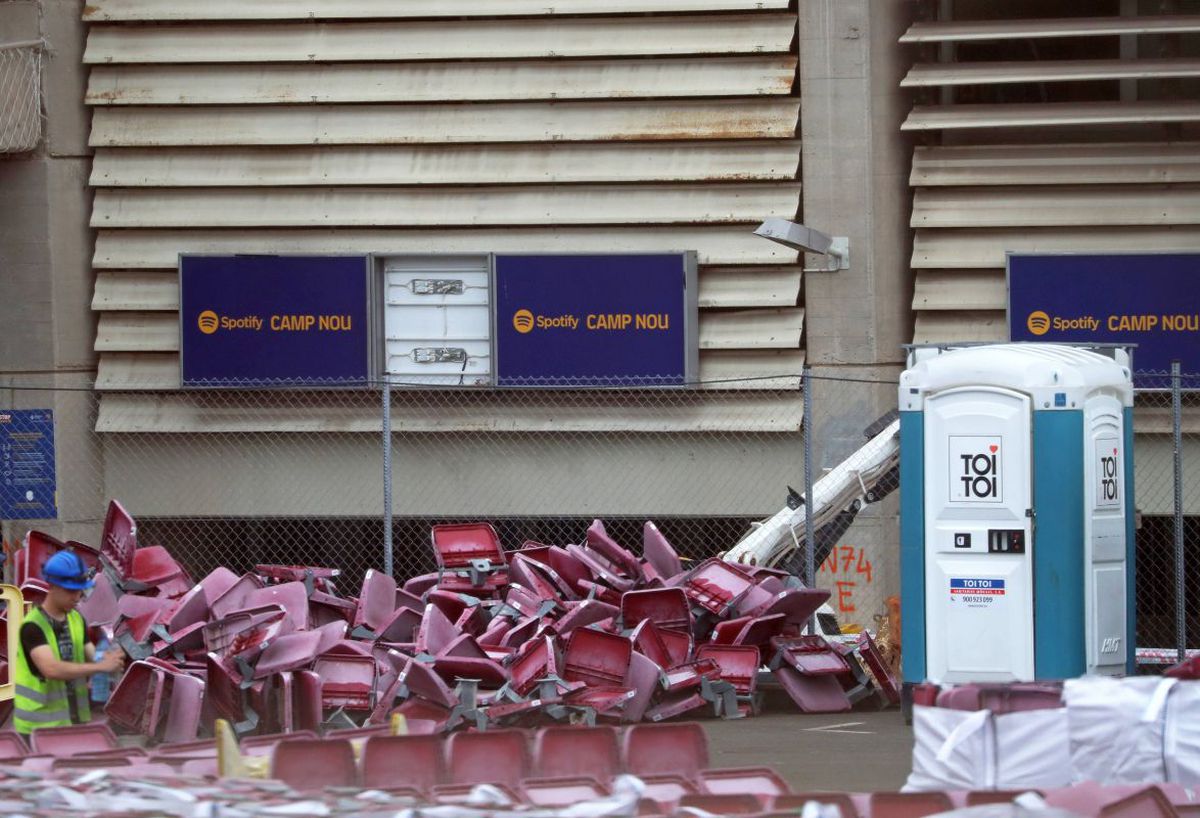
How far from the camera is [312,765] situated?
622cm

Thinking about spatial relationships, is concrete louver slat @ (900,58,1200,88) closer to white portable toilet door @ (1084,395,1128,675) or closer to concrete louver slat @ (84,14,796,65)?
concrete louver slat @ (84,14,796,65)

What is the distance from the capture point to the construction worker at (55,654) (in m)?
7.46

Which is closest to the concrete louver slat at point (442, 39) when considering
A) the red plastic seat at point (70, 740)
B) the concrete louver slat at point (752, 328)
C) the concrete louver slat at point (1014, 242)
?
the concrete louver slat at point (1014, 242)

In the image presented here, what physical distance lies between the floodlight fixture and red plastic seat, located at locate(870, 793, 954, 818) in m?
8.27

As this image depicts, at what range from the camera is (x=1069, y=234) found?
14.7 meters

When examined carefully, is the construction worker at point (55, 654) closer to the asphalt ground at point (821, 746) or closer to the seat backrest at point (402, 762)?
the seat backrest at point (402, 762)

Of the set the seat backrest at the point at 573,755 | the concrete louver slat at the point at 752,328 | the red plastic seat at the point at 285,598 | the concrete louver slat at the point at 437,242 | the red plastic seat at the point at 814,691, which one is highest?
the concrete louver slat at the point at 437,242

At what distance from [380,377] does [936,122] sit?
227 inches

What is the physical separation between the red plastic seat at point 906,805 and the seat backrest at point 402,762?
1.83 metres

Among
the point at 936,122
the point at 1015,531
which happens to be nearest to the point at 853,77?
the point at 936,122

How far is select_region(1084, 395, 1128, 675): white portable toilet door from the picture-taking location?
389 inches

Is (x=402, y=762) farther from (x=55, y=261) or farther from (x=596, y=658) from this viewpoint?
(x=55, y=261)

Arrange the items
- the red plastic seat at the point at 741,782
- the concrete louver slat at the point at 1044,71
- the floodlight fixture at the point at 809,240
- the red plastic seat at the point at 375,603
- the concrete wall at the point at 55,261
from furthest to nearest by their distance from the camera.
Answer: the concrete wall at the point at 55,261 < the concrete louver slat at the point at 1044,71 < the floodlight fixture at the point at 809,240 < the red plastic seat at the point at 375,603 < the red plastic seat at the point at 741,782

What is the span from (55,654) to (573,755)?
2.60m
